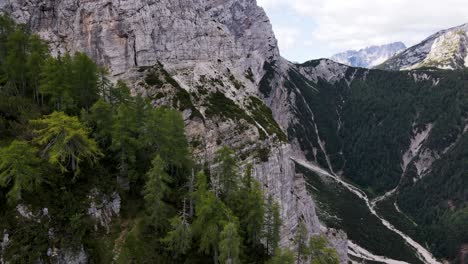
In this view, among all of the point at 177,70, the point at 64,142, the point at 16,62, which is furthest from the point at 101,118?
the point at 177,70

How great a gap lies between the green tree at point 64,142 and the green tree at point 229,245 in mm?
19350

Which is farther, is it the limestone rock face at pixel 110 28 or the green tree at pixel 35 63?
the limestone rock face at pixel 110 28

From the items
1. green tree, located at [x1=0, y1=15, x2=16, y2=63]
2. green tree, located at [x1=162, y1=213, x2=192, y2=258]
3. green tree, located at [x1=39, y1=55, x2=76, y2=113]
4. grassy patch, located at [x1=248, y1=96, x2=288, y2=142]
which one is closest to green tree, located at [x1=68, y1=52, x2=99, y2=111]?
green tree, located at [x1=39, y1=55, x2=76, y2=113]

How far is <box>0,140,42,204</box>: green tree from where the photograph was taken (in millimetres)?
39469

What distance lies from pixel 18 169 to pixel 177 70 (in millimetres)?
50990

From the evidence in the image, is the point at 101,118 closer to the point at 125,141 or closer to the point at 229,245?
the point at 125,141

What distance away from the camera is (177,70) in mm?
86688

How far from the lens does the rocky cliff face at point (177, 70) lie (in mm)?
75938

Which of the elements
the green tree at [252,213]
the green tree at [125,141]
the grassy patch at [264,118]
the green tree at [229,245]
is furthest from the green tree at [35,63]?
the grassy patch at [264,118]

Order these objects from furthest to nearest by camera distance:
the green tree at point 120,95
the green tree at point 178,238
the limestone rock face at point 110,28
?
the limestone rock face at point 110,28 → the green tree at point 120,95 → the green tree at point 178,238

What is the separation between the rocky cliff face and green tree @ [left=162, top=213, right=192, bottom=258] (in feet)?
82.6

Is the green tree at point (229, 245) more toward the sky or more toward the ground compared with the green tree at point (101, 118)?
more toward the ground

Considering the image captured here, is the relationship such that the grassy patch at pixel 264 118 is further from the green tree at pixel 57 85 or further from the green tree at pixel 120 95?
the green tree at pixel 57 85

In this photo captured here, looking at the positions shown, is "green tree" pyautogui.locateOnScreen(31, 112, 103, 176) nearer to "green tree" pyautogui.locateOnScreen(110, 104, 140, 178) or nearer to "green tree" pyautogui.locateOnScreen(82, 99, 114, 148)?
"green tree" pyautogui.locateOnScreen(110, 104, 140, 178)
